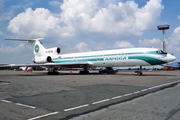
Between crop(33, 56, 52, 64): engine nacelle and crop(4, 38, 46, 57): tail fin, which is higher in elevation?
crop(4, 38, 46, 57): tail fin

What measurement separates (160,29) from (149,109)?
319ft

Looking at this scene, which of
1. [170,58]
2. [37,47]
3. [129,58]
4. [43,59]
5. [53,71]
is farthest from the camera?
[37,47]

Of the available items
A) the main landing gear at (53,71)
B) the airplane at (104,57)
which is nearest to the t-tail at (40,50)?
A: the airplane at (104,57)

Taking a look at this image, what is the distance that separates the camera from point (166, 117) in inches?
196

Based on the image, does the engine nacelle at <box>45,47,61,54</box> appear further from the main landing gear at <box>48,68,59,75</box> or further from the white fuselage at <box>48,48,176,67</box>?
the white fuselage at <box>48,48,176,67</box>

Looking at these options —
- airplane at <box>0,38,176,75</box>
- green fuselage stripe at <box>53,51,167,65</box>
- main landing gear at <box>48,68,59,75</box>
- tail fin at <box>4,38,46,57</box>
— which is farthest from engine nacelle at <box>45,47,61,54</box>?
green fuselage stripe at <box>53,51,167,65</box>

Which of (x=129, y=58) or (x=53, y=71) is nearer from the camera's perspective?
(x=129, y=58)

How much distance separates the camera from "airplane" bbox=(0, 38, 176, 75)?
77.0 ft

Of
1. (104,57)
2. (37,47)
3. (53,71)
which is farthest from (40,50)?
(104,57)

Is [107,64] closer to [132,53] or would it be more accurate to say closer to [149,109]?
[132,53]

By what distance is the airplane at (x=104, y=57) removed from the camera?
23484mm

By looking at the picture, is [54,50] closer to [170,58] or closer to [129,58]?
[129,58]

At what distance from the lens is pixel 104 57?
28234 millimetres

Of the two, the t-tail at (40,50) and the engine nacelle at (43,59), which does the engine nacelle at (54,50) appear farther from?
the engine nacelle at (43,59)
